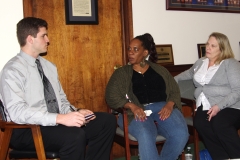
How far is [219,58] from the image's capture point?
3.35 meters

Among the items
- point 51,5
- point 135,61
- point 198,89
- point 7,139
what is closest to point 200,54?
point 198,89

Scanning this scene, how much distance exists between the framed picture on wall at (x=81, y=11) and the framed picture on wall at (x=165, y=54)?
0.82 metres

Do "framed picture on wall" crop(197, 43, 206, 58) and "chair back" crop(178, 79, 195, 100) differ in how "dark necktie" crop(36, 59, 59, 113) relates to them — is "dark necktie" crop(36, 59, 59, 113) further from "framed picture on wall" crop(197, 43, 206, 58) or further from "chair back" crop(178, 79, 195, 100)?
"framed picture on wall" crop(197, 43, 206, 58)

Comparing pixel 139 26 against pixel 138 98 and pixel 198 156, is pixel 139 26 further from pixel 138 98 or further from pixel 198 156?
pixel 198 156

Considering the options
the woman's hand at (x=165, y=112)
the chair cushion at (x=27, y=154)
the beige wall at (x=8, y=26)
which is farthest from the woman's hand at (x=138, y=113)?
the beige wall at (x=8, y=26)

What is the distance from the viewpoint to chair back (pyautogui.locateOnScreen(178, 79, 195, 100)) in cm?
363

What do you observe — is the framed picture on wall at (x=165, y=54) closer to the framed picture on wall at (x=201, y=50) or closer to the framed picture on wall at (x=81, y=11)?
the framed picture on wall at (x=201, y=50)

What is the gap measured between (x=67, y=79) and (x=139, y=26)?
1.00 m

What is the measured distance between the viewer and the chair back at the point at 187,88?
3.63m

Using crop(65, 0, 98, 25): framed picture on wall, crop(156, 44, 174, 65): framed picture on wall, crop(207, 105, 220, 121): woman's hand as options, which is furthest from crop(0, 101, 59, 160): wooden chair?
crop(156, 44, 174, 65): framed picture on wall

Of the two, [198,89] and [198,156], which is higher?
[198,89]

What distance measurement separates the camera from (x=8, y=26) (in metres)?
3.04

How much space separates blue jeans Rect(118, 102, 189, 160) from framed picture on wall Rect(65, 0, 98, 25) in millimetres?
1054

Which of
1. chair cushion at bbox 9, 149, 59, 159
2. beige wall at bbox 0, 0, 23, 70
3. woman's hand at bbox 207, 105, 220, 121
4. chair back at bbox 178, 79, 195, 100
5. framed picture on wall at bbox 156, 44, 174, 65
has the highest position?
beige wall at bbox 0, 0, 23, 70
